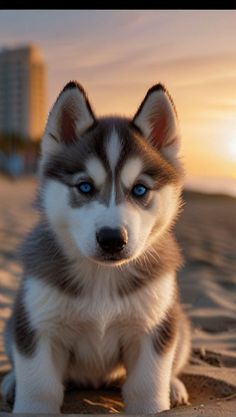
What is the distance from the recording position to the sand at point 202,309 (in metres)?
2.83

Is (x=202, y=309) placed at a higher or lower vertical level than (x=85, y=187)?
lower

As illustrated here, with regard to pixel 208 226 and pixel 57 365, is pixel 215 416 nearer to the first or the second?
pixel 57 365

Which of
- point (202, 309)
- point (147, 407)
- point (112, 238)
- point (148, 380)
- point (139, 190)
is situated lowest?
point (202, 309)

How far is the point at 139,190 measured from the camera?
2.48m

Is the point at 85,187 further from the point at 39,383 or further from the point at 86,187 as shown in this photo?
the point at 39,383

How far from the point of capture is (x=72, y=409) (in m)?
2.77

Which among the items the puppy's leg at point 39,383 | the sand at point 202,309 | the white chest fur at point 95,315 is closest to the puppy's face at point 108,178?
the white chest fur at point 95,315

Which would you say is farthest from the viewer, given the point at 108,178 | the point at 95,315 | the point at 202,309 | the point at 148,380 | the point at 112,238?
the point at 202,309

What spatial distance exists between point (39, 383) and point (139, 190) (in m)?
0.83

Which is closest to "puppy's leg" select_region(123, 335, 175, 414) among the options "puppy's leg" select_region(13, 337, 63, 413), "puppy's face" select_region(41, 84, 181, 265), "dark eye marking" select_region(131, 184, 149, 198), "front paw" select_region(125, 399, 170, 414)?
"front paw" select_region(125, 399, 170, 414)

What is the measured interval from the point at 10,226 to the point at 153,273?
680 centimetres

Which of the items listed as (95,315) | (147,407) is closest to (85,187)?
(95,315)

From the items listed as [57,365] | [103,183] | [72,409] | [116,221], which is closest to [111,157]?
[103,183]

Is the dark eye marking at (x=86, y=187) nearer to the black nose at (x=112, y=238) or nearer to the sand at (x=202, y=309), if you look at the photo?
the black nose at (x=112, y=238)
